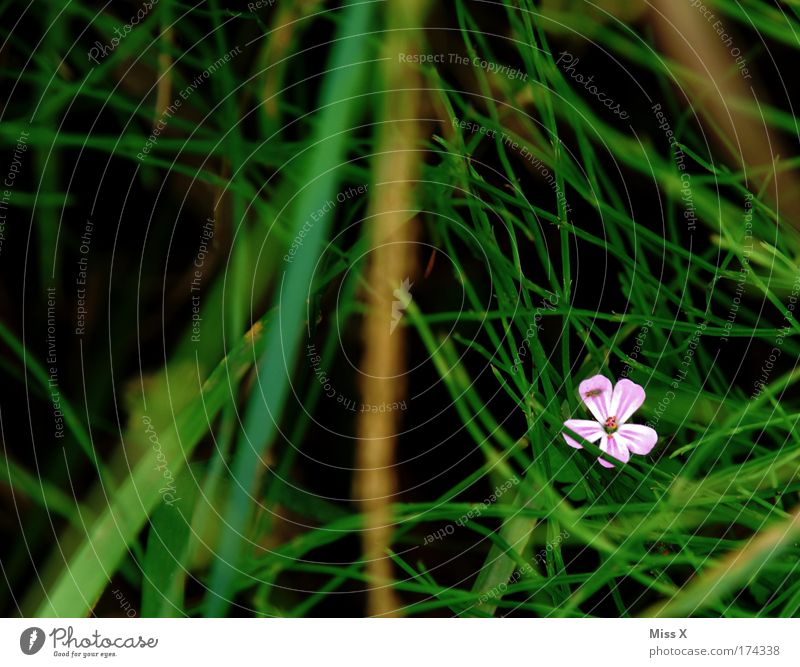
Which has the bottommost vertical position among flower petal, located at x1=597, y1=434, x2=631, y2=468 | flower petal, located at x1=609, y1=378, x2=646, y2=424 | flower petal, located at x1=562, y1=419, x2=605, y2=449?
flower petal, located at x1=597, y1=434, x2=631, y2=468

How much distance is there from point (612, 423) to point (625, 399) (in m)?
0.02

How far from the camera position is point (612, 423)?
0.53m

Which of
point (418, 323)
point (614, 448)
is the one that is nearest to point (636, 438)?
point (614, 448)

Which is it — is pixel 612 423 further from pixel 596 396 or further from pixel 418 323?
pixel 418 323

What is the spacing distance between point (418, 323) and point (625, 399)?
0.15 metres

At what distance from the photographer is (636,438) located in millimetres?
527

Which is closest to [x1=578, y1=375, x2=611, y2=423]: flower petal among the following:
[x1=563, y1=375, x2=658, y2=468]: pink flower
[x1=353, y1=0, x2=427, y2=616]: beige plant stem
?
[x1=563, y1=375, x2=658, y2=468]: pink flower

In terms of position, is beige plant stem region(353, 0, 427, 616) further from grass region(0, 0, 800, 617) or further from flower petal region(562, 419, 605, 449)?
flower petal region(562, 419, 605, 449)

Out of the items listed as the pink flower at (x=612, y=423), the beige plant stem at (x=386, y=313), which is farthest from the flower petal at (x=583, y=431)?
the beige plant stem at (x=386, y=313)

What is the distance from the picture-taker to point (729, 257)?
0.54 m

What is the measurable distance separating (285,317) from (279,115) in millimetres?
134

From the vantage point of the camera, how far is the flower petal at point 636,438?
0.53 meters

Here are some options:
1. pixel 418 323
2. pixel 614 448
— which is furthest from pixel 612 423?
pixel 418 323

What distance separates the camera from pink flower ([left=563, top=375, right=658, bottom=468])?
526 millimetres
